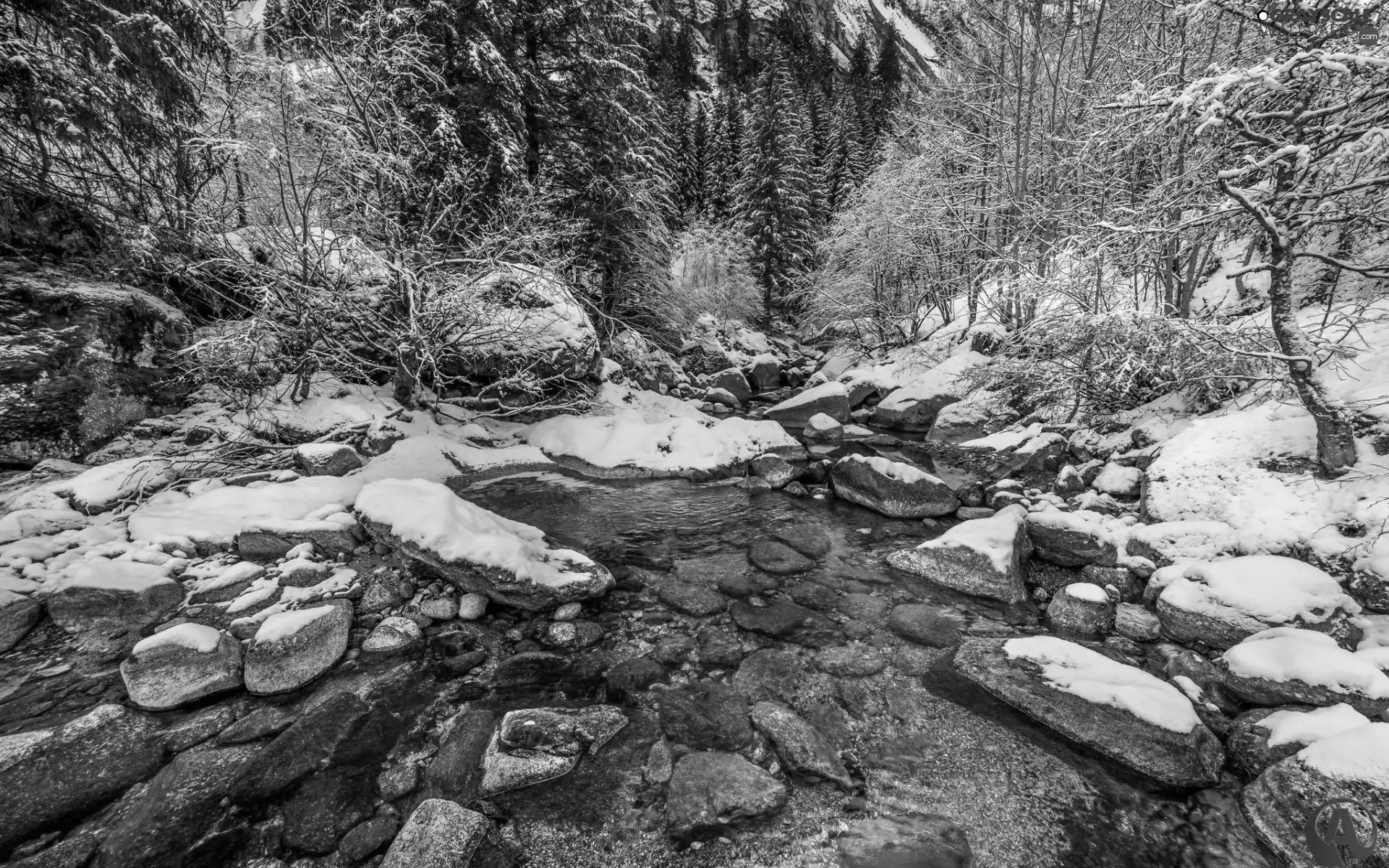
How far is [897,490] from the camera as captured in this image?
6984mm

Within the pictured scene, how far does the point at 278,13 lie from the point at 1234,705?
12578 millimetres

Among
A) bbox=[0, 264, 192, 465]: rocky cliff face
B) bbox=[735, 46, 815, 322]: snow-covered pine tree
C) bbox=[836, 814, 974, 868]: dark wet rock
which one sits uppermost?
bbox=[735, 46, 815, 322]: snow-covered pine tree

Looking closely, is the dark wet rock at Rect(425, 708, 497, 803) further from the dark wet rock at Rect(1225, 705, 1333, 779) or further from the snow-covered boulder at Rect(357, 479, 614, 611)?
the dark wet rock at Rect(1225, 705, 1333, 779)

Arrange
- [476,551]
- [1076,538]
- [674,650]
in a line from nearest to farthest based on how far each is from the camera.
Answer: [674,650] → [476,551] → [1076,538]

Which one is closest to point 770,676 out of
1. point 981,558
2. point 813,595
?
point 813,595

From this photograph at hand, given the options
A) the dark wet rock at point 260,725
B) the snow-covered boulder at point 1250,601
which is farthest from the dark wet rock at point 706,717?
the snow-covered boulder at point 1250,601

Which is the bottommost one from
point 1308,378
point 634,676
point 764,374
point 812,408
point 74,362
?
point 634,676

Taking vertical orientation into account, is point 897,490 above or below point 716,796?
above

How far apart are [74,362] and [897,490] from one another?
10237mm

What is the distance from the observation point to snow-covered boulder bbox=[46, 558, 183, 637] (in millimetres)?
3574

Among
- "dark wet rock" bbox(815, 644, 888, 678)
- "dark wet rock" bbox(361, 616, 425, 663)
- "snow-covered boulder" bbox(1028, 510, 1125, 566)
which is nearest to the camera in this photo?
"dark wet rock" bbox(361, 616, 425, 663)

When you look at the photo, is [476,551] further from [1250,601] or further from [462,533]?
[1250,601]

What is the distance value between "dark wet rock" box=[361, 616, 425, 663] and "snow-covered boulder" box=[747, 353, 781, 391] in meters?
15.4

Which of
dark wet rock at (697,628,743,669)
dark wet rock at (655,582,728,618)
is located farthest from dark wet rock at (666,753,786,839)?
dark wet rock at (655,582,728,618)
